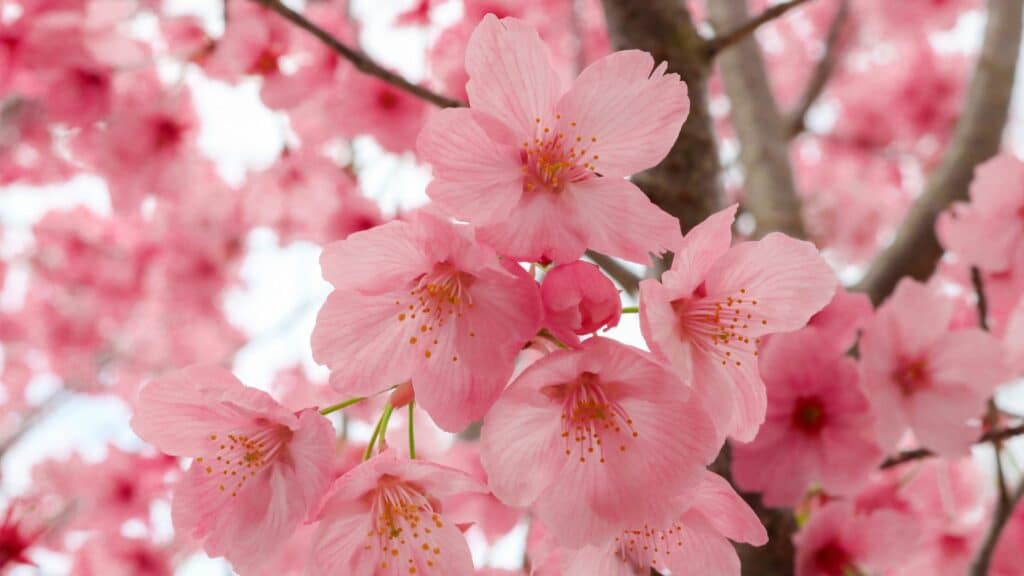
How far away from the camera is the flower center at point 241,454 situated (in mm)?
651

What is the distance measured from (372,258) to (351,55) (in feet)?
1.34

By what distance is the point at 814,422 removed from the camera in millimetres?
991

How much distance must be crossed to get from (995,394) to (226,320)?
9.11 ft

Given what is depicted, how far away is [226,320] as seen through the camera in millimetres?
3199

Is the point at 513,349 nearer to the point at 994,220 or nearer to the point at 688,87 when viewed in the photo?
the point at 688,87

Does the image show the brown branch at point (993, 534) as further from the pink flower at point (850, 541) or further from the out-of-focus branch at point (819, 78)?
the out-of-focus branch at point (819, 78)

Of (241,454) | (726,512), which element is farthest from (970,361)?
(241,454)

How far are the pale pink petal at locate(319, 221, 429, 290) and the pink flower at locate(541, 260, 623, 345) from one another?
117mm

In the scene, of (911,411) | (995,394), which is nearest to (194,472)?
(911,411)

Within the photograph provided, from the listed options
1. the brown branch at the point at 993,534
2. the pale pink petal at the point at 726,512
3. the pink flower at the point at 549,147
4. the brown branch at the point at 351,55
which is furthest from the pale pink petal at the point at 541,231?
the brown branch at the point at 993,534

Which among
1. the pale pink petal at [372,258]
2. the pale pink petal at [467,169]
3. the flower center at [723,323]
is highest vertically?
the pale pink petal at [467,169]

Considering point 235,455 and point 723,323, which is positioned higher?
point 723,323

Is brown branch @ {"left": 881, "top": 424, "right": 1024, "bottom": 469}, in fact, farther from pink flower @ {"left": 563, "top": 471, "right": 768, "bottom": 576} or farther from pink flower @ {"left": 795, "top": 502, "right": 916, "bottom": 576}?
pink flower @ {"left": 563, "top": 471, "right": 768, "bottom": 576}

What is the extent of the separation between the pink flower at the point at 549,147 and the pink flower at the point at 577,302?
0.02 metres
